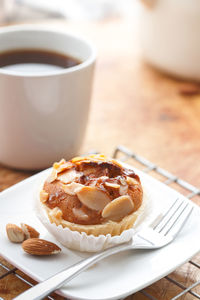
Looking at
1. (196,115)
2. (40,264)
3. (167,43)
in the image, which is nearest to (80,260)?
(40,264)

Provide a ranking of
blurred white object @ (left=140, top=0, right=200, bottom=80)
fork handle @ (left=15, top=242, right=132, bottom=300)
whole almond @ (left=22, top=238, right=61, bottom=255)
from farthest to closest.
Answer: blurred white object @ (left=140, top=0, right=200, bottom=80), whole almond @ (left=22, top=238, right=61, bottom=255), fork handle @ (left=15, top=242, right=132, bottom=300)

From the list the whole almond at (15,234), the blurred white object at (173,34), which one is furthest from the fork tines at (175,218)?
the blurred white object at (173,34)

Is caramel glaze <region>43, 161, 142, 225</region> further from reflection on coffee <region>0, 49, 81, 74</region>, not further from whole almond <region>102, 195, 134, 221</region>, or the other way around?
reflection on coffee <region>0, 49, 81, 74</region>

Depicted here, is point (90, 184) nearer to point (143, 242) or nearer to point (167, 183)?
point (143, 242)

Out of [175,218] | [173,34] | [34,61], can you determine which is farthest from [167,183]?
[173,34]

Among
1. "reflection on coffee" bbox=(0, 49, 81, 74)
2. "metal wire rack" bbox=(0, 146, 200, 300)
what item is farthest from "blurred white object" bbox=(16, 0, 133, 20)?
"metal wire rack" bbox=(0, 146, 200, 300)

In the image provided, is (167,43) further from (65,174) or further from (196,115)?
(65,174)

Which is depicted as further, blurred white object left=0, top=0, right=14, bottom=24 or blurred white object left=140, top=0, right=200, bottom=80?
blurred white object left=0, top=0, right=14, bottom=24
